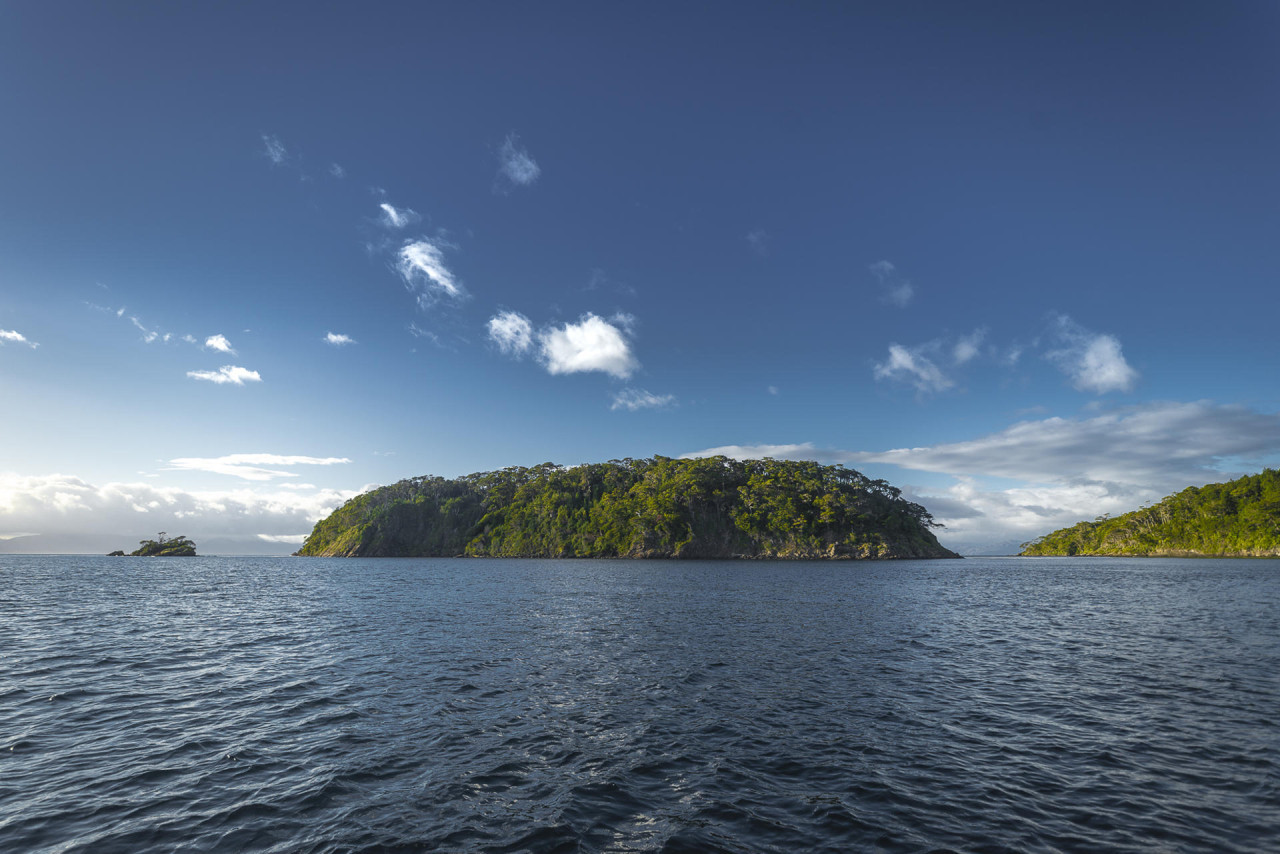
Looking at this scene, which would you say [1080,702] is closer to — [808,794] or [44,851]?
[808,794]

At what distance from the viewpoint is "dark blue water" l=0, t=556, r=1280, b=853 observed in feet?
38.8

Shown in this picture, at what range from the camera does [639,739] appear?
1736 cm

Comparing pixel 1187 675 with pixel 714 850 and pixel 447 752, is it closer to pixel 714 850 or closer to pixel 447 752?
pixel 714 850

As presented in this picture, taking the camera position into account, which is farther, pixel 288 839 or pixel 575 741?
pixel 575 741

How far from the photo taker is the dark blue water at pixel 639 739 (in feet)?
38.8

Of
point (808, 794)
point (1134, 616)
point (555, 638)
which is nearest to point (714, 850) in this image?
point (808, 794)

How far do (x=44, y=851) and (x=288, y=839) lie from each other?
4.73 m

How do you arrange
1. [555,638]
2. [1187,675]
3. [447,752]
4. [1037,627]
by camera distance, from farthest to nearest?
[1037,627] < [555,638] < [1187,675] < [447,752]

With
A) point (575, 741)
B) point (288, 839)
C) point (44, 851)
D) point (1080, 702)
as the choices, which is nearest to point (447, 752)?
point (575, 741)

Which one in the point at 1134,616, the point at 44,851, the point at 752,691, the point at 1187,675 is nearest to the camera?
the point at 44,851

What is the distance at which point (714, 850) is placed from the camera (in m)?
11.0

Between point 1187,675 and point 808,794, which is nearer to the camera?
point 808,794

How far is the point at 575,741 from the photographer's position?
1716cm

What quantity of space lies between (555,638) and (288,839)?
957 inches
